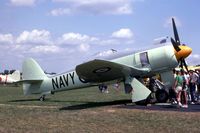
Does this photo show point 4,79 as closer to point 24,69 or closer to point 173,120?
point 24,69

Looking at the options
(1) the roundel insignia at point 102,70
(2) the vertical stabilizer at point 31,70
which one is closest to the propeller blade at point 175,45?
(1) the roundel insignia at point 102,70

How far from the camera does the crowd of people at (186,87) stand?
561 inches

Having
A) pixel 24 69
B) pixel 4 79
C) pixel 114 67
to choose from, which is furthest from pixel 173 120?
pixel 4 79

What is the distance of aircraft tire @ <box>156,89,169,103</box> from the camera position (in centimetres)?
1606

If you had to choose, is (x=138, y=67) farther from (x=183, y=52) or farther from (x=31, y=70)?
(x=31, y=70)

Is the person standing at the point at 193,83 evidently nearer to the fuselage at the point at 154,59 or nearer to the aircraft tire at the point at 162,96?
the aircraft tire at the point at 162,96

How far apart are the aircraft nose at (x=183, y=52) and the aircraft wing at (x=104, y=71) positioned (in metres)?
1.43

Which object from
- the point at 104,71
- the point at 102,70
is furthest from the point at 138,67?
the point at 102,70

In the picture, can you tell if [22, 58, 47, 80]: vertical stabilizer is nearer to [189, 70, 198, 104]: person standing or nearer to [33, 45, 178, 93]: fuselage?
[33, 45, 178, 93]: fuselage

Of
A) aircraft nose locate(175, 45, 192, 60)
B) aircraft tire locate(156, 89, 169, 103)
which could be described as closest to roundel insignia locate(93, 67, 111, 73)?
aircraft tire locate(156, 89, 169, 103)

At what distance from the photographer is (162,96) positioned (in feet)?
53.2

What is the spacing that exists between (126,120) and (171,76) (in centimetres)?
596


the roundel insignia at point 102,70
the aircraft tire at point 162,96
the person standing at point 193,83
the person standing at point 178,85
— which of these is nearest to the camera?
the person standing at point 178,85

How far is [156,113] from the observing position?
1188 centimetres
